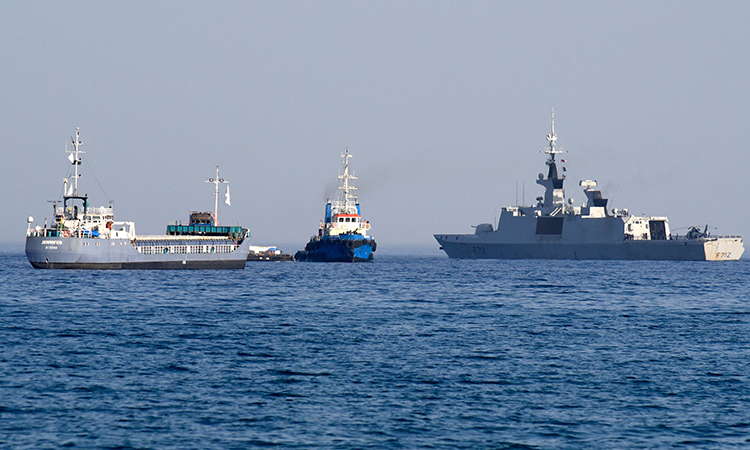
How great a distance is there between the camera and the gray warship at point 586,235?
117812 mm

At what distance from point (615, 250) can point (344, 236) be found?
40233 millimetres

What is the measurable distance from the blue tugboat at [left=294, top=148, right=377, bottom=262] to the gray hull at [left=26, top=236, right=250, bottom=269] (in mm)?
31080

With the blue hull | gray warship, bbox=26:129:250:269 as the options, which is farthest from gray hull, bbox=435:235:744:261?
gray warship, bbox=26:129:250:269

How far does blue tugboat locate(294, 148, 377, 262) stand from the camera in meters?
114

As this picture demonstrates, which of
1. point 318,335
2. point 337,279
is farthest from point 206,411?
point 337,279

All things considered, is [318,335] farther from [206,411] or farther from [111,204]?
[111,204]

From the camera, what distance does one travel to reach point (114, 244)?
79.1 meters

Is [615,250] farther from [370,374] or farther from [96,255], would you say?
[370,374]

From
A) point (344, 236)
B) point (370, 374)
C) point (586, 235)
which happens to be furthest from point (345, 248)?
point (370, 374)

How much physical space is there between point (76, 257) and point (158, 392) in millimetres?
59211

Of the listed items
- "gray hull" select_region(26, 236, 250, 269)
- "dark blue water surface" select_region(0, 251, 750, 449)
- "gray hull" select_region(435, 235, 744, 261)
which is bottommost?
"dark blue water surface" select_region(0, 251, 750, 449)

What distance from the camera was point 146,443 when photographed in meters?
16.7

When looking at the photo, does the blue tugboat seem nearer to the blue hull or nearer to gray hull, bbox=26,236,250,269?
Result: the blue hull

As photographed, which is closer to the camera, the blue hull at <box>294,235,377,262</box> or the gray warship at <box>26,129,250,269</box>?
the gray warship at <box>26,129,250,269</box>
